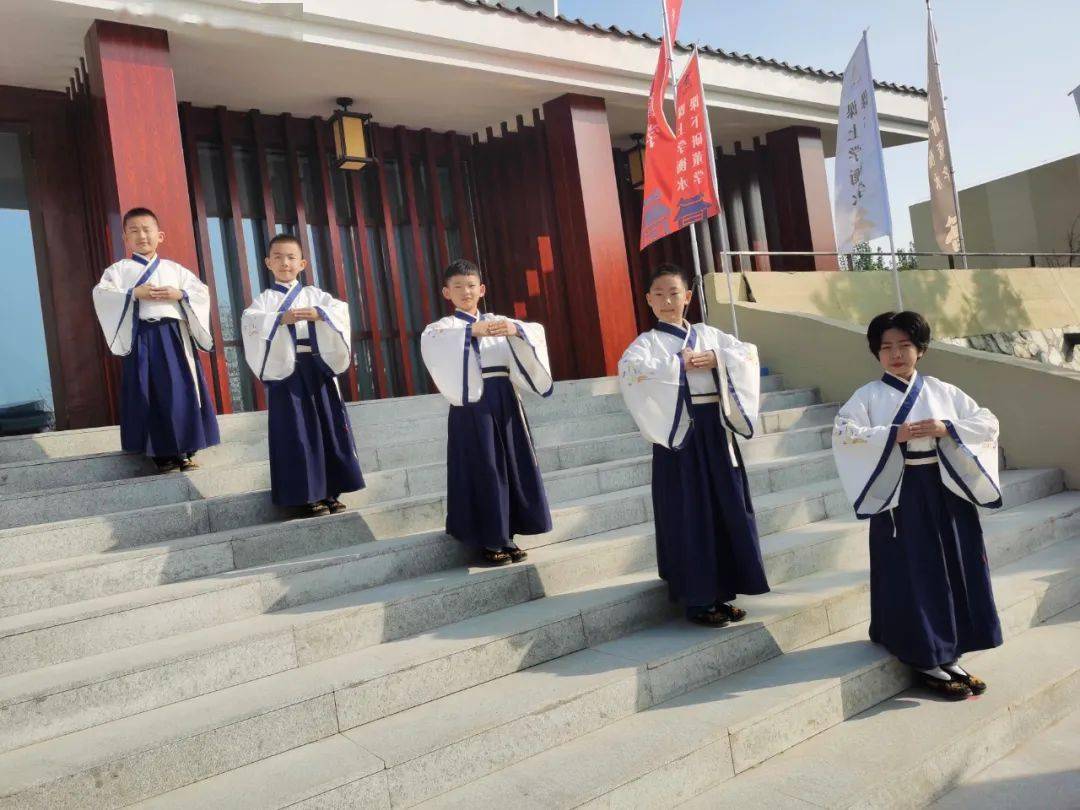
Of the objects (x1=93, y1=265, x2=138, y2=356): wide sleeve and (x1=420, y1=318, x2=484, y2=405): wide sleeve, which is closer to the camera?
(x1=420, y1=318, x2=484, y2=405): wide sleeve

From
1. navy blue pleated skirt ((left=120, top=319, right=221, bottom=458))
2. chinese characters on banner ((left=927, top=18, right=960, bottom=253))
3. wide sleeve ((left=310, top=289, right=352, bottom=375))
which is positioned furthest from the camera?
chinese characters on banner ((left=927, top=18, right=960, bottom=253))

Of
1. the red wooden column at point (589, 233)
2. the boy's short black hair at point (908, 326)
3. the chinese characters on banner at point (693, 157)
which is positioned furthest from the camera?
the red wooden column at point (589, 233)

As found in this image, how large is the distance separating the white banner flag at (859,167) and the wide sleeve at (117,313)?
6.45 metres

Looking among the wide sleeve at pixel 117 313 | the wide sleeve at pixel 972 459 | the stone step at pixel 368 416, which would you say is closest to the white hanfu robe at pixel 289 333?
the wide sleeve at pixel 117 313

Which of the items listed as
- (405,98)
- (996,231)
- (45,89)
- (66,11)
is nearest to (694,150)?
(405,98)

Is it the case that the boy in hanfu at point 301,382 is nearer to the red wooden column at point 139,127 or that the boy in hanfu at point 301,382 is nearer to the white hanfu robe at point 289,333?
the white hanfu robe at point 289,333

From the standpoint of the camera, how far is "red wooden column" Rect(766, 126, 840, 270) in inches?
445

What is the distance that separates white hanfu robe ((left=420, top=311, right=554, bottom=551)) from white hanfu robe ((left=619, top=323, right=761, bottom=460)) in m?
0.68

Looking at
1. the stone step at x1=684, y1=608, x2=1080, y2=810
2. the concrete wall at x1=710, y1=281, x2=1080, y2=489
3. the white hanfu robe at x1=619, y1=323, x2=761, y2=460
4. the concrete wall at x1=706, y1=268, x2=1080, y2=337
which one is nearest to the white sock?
the stone step at x1=684, y1=608, x2=1080, y2=810

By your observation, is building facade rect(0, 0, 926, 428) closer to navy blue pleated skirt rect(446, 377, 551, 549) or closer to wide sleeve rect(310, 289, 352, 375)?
wide sleeve rect(310, 289, 352, 375)

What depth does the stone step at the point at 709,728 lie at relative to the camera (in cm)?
295

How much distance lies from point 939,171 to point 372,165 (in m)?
7.72

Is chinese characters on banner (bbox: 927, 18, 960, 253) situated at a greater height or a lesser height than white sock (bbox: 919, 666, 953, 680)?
greater

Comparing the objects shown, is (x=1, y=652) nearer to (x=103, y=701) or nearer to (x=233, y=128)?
(x=103, y=701)
